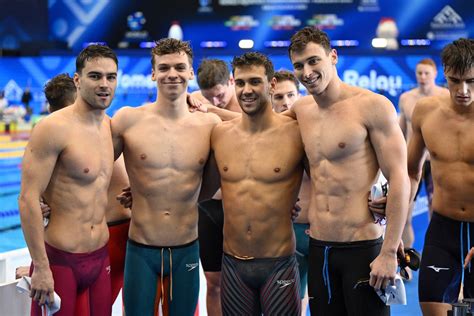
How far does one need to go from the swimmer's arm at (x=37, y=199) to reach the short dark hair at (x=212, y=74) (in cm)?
194

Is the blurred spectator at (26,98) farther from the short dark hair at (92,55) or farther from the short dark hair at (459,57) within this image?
the short dark hair at (459,57)

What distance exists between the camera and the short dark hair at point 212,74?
573 centimetres

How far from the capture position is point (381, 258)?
393 cm

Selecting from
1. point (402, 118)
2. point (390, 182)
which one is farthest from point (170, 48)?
point (402, 118)

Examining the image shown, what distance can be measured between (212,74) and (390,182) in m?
2.15

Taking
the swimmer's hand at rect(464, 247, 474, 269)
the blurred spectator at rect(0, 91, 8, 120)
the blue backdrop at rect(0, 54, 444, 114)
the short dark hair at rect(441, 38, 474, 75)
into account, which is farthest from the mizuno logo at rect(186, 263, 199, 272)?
the blurred spectator at rect(0, 91, 8, 120)

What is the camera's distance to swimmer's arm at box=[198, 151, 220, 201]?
4520mm

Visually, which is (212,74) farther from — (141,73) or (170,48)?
(141,73)

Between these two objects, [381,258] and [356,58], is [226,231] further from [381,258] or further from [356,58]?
[356,58]

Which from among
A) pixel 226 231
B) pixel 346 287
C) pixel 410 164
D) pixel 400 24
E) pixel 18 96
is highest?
pixel 400 24

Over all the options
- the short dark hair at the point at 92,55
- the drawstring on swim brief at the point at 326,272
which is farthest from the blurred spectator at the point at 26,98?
the drawstring on swim brief at the point at 326,272

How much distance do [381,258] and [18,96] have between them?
34.7ft

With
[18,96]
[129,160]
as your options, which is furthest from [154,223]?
[18,96]

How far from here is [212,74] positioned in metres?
5.74
